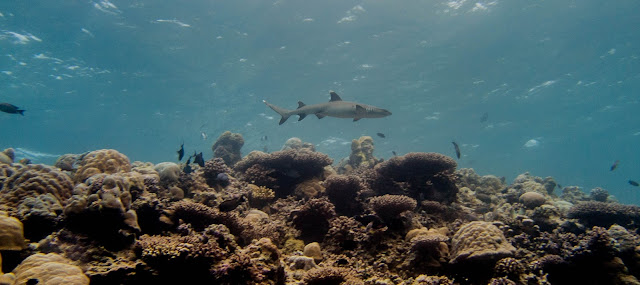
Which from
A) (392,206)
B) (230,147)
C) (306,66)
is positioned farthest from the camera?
(306,66)

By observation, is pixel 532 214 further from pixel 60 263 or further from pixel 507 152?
pixel 507 152

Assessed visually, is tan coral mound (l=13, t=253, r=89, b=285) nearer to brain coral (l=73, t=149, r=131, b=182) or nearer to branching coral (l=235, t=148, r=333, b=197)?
brain coral (l=73, t=149, r=131, b=182)

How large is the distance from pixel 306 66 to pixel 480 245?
2417 centimetres

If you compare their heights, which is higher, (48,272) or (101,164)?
(101,164)

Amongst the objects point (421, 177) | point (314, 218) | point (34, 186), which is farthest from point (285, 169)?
point (34, 186)

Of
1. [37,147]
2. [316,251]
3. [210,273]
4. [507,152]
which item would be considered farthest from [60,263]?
[507,152]

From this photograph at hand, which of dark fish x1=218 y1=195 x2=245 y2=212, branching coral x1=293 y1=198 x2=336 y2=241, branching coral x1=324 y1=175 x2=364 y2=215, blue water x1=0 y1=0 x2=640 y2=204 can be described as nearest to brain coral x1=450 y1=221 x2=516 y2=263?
branching coral x1=293 y1=198 x2=336 y2=241

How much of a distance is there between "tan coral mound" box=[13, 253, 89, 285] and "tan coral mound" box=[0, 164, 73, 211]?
6.78ft

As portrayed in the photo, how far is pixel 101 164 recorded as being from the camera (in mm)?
6359

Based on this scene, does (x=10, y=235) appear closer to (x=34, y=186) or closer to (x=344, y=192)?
(x=34, y=186)

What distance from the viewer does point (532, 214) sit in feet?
23.2

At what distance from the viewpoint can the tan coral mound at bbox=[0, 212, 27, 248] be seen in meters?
3.22

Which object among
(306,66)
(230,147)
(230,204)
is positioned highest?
(306,66)

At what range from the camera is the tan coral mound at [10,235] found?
3.22 meters
